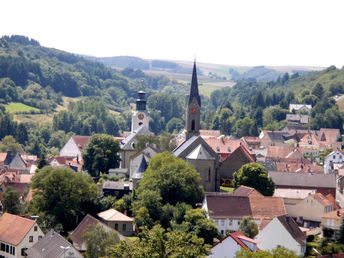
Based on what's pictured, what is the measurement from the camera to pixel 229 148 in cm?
9769

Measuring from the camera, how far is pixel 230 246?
5944cm

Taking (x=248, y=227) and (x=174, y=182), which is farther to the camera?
(x=174, y=182)

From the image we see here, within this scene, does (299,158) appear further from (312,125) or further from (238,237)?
(238,237)

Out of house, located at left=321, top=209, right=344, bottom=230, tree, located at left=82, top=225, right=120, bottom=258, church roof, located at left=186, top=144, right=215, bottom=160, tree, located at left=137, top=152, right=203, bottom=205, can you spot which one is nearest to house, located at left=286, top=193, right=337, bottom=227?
house, located at left=321, top=209, right=344, bottom=230

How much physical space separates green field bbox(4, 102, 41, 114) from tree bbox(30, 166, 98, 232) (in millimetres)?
113442

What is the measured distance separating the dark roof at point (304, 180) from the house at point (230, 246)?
23.3 m

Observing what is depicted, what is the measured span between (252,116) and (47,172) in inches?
4562

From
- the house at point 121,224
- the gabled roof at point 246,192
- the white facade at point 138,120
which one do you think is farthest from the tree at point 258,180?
the white facade at point 138,120

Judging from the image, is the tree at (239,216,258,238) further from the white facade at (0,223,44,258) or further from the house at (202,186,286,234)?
the white facade at (0,223,44,258)

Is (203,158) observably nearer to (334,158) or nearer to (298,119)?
(334,158)

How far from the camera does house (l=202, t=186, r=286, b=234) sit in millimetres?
67125

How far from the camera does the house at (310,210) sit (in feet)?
235

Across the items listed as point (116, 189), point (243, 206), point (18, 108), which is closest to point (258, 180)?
point (243, 206)

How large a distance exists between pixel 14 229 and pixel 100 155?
923 inches
